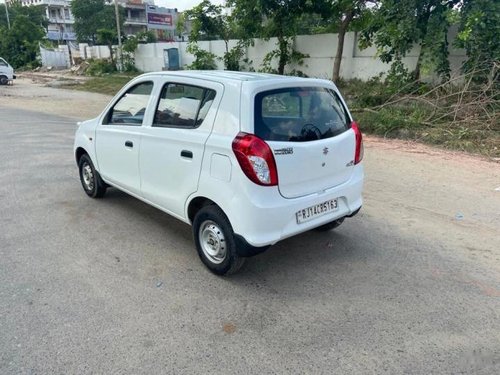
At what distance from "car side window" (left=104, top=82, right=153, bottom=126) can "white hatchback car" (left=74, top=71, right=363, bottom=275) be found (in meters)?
0.02

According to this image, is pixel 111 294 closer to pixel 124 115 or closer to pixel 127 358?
pixel 127 358

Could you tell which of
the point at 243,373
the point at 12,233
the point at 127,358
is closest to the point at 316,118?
the point at 243,373

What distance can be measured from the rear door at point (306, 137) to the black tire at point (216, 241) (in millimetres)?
575

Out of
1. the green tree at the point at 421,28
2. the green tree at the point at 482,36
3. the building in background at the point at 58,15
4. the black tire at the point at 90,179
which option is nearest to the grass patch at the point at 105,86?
the green tree at the point at 421,28

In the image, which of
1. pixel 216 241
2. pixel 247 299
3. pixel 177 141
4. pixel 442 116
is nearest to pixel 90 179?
pixel 177 141

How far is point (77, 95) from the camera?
19219 mm

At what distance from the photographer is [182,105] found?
3.49 meters

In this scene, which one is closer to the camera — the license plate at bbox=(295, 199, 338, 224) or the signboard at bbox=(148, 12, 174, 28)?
the license plate at bbox=(295, 199, 338, 224)

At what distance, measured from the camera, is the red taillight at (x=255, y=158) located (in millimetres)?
2854

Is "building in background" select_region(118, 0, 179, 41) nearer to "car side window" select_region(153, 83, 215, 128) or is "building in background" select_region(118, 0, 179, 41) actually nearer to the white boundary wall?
the white boundary wall

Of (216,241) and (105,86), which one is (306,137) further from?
(105,86)

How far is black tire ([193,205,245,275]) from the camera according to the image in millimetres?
3131

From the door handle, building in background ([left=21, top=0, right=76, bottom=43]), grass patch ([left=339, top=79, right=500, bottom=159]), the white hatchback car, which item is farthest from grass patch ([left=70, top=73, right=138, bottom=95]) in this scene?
building in background ([left=21, top=0, right=76, bottom=43])

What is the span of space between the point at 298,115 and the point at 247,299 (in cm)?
155
